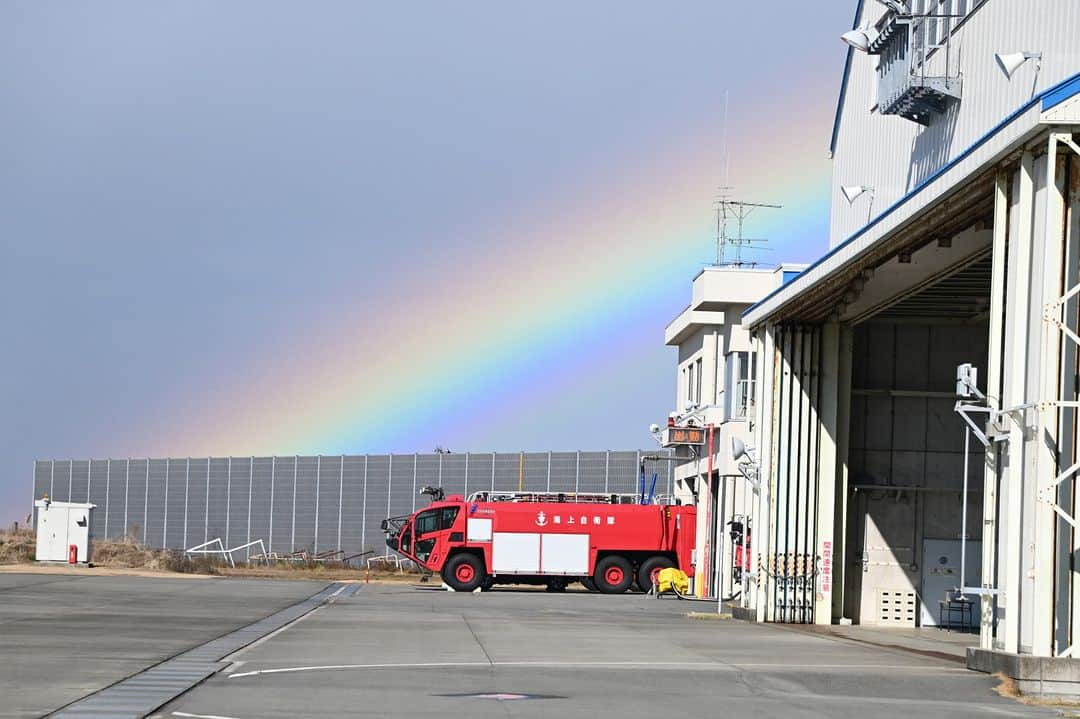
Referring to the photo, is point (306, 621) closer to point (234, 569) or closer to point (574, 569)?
point (574, 569)

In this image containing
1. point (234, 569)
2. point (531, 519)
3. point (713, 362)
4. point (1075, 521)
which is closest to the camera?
point (1075, 521)

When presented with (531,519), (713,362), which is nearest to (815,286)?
(531,519)

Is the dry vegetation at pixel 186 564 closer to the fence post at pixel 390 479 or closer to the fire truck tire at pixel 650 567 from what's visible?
the fence post at pixel 390 479

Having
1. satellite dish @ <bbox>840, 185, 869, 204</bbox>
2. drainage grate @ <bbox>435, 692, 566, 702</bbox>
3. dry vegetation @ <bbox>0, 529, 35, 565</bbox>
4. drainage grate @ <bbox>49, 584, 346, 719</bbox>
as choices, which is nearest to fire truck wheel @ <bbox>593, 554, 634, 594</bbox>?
satellite dish @ <bbox>840, 185, 869, 204</bbox>

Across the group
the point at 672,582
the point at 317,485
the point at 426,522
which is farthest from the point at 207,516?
the point at 672,582

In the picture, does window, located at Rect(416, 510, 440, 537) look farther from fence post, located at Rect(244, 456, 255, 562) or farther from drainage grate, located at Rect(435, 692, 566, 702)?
drainage grate, located at Rect(435, 692, 566, 702)

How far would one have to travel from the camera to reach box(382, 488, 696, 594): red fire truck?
151 ft

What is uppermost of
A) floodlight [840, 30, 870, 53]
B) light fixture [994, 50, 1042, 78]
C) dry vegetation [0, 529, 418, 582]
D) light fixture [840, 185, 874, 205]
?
floodlight [840, 30, 870, 53]

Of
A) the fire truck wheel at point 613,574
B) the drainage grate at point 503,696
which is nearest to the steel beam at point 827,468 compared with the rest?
the fire truck wheel at point 613,574

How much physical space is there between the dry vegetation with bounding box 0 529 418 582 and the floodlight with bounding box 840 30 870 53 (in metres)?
29.3

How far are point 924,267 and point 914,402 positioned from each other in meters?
7.89

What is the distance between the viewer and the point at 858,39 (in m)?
28.8

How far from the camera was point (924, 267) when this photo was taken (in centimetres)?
2473

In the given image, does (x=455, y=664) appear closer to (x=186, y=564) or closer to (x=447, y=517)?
(x=447, y=517)
